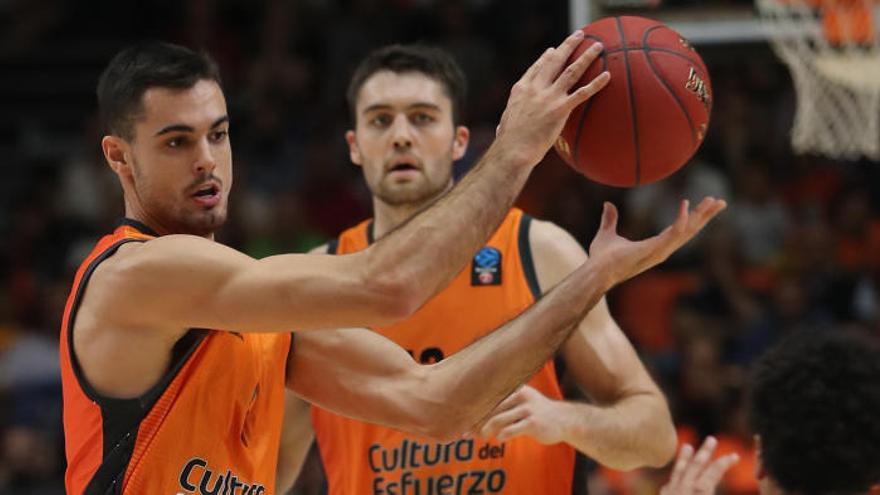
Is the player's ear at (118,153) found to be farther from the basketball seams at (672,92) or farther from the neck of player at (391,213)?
the basketball seams at (672,92)

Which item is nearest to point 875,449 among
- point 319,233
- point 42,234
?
point 319,233

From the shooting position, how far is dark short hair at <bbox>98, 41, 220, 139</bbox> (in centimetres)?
352

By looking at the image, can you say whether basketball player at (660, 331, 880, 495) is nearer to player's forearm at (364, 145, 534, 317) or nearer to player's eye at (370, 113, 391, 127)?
player's forearm at (364, 145, 534, 317)

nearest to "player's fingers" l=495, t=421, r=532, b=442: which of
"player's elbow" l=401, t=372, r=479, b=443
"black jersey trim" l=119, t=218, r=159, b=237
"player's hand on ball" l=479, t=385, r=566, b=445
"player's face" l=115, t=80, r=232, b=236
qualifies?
"player's hand on ball" l=479, t=385, r=566, b=445

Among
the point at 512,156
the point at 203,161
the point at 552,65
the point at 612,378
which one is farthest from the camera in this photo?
the point at 612,378

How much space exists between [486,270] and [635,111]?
116cm

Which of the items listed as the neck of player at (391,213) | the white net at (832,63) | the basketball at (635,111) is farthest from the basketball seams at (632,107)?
the white net at (832,63)

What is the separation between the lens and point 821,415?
290cm

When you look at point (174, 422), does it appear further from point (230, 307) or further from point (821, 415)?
point (821, 415)

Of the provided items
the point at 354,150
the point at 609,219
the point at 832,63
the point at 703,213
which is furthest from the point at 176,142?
the point at 832,63

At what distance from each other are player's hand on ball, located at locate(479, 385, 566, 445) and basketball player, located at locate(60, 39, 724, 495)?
0.39 metres

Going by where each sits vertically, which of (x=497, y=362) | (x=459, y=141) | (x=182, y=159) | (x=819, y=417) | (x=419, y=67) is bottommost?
(x=819, y=417)

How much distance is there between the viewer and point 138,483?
3.33 m

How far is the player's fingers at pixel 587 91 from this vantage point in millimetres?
3281
